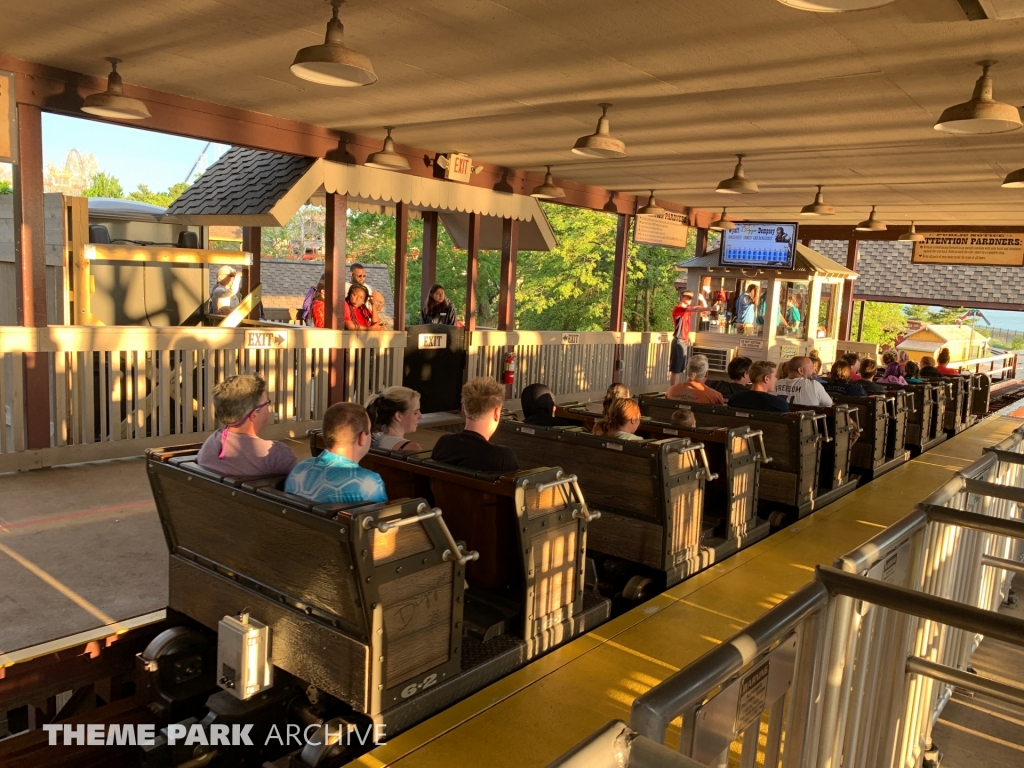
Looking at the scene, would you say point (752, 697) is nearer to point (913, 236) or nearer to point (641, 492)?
point (641, 492)

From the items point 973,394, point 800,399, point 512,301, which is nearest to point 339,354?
point 512,301

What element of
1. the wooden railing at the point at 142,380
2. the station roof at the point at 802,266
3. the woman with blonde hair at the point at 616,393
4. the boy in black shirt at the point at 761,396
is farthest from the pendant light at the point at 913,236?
the woman with blonde hair at the point at 616,393

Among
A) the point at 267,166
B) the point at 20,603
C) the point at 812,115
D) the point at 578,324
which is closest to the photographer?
the point at 20,603

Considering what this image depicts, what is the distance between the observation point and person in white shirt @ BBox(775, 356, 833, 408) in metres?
6.77

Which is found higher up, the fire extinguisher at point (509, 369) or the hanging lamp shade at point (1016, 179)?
the hanging lamp shade at point (1016, 179)

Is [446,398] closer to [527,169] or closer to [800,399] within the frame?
[527,169]

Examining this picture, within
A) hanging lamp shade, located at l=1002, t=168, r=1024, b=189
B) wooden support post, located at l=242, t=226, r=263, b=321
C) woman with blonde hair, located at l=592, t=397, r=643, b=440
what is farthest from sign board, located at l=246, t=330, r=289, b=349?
hanging lamp shade, located at l=1002, t=168, r=1024, b=189

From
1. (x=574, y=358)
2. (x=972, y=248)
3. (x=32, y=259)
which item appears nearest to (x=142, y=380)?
(x=32, y=259)

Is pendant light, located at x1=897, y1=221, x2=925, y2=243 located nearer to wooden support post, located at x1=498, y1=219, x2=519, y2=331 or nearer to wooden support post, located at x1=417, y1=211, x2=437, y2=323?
wooden support post, located at x1=498, y1=219, x2=519, y2=331

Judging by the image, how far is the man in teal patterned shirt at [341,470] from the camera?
2.99 meters

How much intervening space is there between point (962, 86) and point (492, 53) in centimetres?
333

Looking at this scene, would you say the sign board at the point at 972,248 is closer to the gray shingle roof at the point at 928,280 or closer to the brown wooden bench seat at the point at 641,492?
the gray shingle roof at the point at 928,280

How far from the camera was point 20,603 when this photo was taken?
3.72 meters

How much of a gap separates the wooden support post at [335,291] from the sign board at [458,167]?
1522 mm
